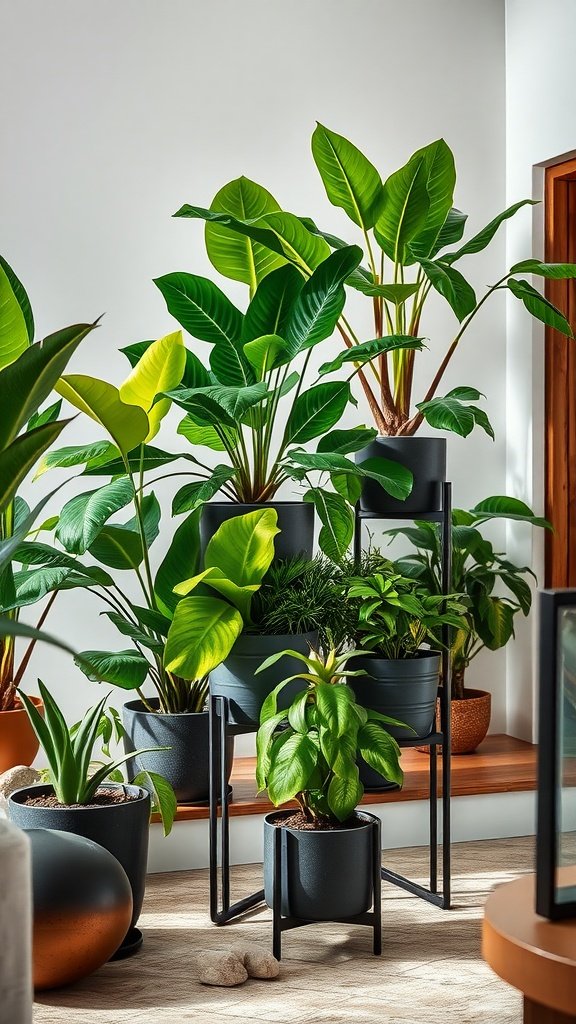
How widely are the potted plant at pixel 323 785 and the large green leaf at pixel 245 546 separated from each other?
231 mm

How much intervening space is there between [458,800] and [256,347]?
148 centimetres

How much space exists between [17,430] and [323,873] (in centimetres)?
123

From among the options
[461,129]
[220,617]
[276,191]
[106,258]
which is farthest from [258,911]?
[461,129]

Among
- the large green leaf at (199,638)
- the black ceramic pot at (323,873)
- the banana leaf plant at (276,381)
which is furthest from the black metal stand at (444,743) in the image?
the large green leaf at (199,638)

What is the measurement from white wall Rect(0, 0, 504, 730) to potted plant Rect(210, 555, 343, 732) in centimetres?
100

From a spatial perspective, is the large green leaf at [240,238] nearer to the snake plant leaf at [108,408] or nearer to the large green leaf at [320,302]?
the large green leaf at [320,302]

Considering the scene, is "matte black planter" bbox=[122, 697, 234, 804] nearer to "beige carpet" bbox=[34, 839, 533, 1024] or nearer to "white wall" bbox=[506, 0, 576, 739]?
"beige carpet" bbox=[34, 839, 533, 1024]

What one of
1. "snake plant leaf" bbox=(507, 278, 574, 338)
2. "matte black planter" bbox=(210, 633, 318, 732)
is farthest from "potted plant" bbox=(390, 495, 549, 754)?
"matte black planter" bbox=(210, 633, 318, 732)

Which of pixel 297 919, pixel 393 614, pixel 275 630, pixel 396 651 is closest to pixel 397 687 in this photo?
pixel 396 651

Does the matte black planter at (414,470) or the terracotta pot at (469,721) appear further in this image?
the terracotta pot at (469,721)

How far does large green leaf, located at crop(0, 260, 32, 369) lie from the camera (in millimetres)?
2852

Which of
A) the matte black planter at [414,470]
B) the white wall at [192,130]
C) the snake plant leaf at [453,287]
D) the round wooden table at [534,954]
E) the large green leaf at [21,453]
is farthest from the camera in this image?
the white wall at [192,130]

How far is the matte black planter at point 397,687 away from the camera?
2721 millimetres

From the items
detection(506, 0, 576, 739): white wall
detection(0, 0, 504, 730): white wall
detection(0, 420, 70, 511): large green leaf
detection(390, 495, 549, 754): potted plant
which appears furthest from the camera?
detection(506, 0, 576, 739): white wall
